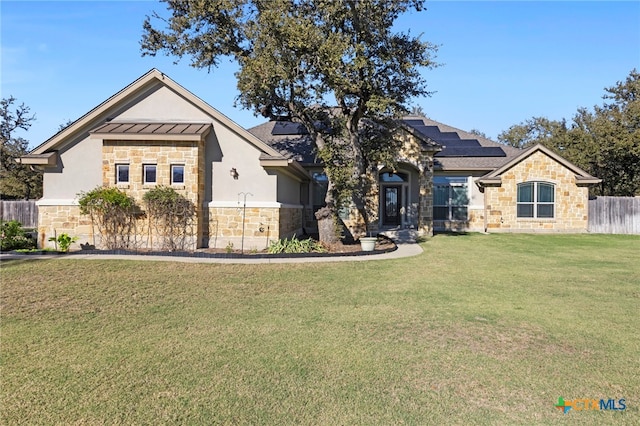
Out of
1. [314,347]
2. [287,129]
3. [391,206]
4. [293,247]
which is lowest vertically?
[314,347]

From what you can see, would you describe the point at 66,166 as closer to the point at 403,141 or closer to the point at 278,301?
the point at 278,301

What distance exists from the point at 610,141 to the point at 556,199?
380 inches

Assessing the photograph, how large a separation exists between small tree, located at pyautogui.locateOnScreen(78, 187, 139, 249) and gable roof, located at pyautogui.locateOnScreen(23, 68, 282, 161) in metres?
2.09

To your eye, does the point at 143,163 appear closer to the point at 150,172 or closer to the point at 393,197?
the point at 150,172

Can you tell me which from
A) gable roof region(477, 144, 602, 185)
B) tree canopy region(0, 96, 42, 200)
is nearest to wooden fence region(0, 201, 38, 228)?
tree canopy region(0, 96, 42, 200)

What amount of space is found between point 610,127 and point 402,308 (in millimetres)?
28152

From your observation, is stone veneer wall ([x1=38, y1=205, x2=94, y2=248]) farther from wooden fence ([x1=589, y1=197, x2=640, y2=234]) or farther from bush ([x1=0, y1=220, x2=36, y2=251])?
wooden fence ([x1=589, y1=197, x2=640, y2=234])

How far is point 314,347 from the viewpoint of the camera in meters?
5.06

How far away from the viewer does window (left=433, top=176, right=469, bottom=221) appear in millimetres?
22141

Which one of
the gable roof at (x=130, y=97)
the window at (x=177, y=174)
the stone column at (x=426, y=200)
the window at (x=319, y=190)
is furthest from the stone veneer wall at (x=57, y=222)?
the stone column at (x=426, y=200)

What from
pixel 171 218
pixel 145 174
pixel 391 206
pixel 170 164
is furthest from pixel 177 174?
pixel 391 206

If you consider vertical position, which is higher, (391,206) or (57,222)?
(391,206)

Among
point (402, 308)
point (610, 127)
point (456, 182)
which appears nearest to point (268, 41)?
point (402, 308)

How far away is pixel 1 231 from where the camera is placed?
1338 cm
